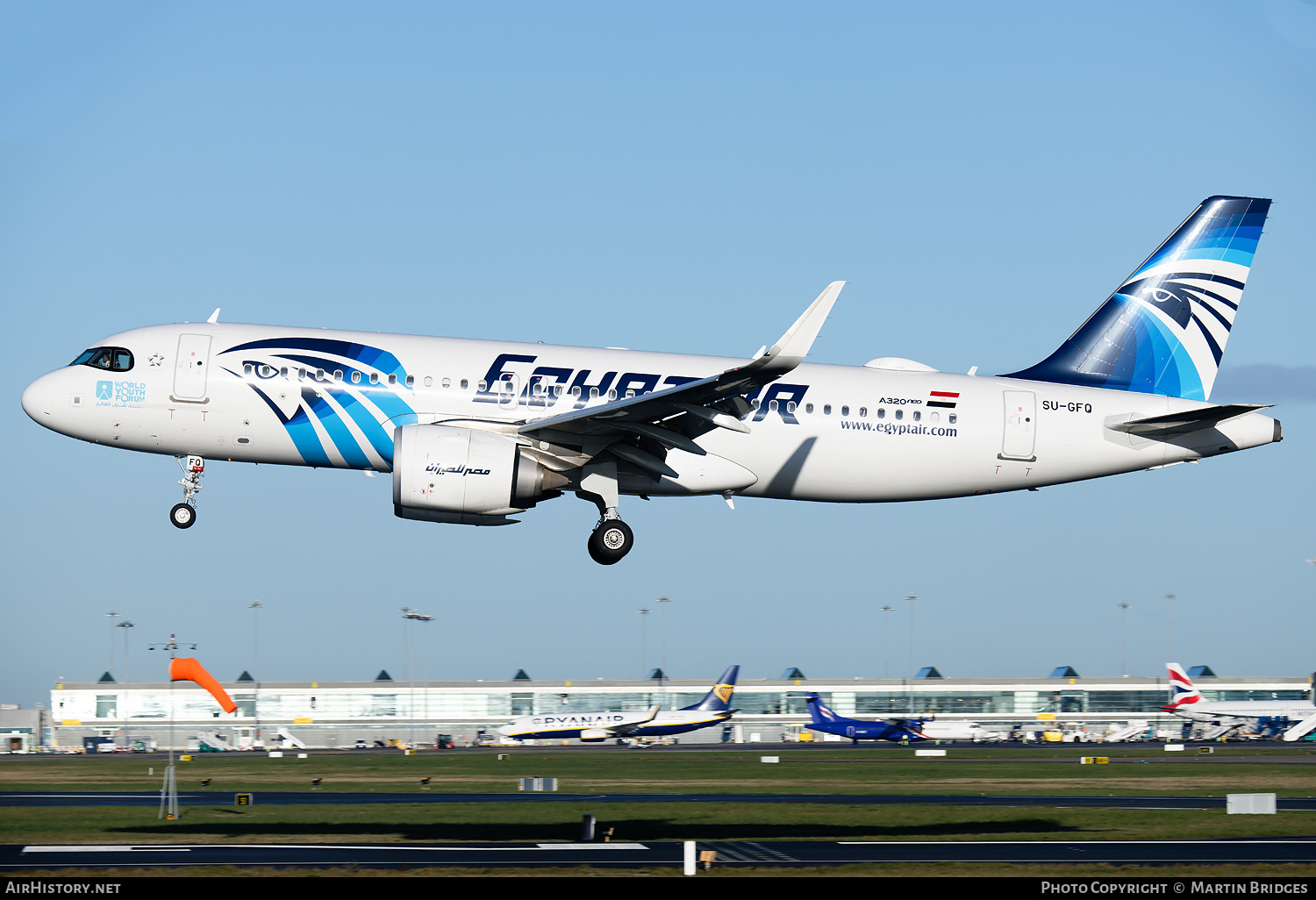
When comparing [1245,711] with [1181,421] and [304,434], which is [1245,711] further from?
[304,434]

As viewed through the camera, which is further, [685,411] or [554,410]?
[554,410]

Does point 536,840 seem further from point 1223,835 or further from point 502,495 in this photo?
point 1223,835

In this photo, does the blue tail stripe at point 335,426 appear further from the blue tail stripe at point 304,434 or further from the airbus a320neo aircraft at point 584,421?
the blue tail stripe at point 304,434

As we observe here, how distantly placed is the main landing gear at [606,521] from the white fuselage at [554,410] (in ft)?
5.61

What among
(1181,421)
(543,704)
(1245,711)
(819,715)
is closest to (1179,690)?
(1245,711)

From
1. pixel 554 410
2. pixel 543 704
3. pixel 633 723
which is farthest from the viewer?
pixel 543 704

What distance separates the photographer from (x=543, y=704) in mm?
122625

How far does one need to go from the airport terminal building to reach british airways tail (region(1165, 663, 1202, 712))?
2.68m

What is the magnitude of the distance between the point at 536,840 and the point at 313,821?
7.14 meters

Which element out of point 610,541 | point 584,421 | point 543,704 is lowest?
point 543,704

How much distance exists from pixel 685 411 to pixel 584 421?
7.22ft

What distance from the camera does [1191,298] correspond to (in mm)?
36406

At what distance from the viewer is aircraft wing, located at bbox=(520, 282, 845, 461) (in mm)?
25781
